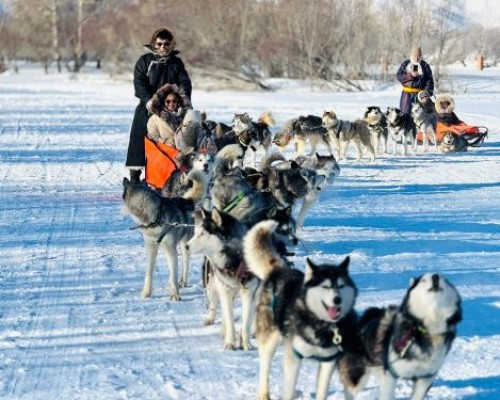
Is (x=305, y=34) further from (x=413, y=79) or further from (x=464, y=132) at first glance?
(x=464, y=132)

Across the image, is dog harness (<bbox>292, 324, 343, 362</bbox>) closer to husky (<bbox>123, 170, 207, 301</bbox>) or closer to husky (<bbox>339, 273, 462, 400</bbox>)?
husky (<bbox>339, 273, 462, 400</bbox>)

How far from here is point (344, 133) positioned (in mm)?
10742

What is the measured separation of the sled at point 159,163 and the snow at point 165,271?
474 millimetres

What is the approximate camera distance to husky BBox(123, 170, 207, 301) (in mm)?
4633

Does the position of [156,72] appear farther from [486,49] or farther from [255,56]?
[486,49]

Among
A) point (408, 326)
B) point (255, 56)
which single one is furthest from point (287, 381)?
point (255, 56)

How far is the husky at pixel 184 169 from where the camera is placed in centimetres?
546

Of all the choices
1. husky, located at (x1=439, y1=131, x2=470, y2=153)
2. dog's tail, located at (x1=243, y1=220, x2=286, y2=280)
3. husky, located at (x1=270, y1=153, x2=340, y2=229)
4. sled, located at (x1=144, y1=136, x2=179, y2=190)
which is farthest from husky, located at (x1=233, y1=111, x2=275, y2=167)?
dog's tail, located at (x1=243, y1=220, x2=286, y2=280)

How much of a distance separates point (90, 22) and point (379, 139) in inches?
1546

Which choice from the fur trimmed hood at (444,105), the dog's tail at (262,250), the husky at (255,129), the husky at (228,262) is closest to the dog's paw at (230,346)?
the husky at (228,262)

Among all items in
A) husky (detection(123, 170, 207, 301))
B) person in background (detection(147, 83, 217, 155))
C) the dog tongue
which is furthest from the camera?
person in background (detection(147, 83, 217, 155))

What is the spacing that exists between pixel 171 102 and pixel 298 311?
11.8ft

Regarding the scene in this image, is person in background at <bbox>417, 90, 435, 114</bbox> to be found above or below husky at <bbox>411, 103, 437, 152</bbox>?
above

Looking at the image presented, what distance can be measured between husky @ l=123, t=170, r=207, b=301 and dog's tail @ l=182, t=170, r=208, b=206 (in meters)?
0.13
